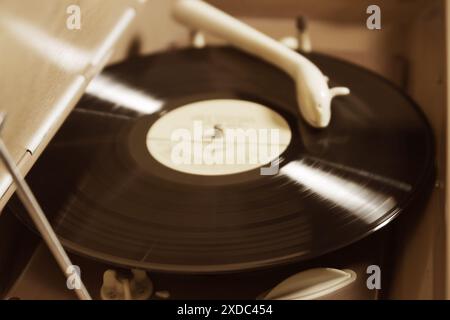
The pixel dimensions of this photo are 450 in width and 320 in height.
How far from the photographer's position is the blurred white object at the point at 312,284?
535mm

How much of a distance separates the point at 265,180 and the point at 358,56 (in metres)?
0.47

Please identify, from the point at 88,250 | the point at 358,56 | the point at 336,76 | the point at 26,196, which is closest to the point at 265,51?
the point at 336,76

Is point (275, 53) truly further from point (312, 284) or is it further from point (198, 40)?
point (312, 284)

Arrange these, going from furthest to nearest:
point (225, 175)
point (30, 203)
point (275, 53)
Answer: point (275, 53) → point (225, 175) → point (30, 203)

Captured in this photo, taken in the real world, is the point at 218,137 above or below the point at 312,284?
above

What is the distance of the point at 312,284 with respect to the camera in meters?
0.54

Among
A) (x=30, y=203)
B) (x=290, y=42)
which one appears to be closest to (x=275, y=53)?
Result: (x=290, y=42)

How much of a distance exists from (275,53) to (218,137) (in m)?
0.20

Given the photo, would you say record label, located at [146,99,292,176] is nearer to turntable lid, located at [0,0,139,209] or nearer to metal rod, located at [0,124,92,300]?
turntable lid, located at [0,0,139,209]

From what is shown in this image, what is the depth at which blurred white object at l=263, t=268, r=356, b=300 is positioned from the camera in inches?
21.0

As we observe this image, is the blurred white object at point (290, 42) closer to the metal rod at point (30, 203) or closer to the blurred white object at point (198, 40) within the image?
the blurred white object at point (198, 40)

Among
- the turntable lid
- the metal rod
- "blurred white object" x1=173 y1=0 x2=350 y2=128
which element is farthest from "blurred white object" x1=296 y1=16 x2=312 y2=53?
the metal rod

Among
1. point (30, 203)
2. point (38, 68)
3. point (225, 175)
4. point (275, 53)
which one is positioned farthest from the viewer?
point (275, 53)

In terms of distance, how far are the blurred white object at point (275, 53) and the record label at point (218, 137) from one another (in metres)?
0.05
